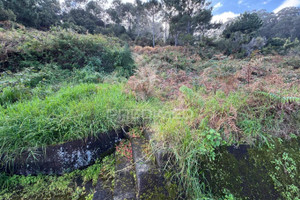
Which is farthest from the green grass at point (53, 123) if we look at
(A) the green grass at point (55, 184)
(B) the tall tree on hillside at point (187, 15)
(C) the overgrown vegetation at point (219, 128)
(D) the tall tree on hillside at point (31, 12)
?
(B) the tall tree on hillside at point (187, 15)

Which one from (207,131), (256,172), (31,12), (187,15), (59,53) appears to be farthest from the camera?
(187,15)

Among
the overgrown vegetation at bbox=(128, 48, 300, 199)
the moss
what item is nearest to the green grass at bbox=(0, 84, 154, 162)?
the overgrown vegetation at bbox=(128, 48, 300, 199)

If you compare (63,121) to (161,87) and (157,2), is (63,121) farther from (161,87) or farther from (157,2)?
(157,2)

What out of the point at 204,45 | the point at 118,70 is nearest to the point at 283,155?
the point at 118,70

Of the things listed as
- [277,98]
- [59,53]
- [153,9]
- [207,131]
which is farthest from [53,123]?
[153,9]

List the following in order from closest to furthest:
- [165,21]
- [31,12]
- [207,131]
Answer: [207,131], [31,12], [165,21]

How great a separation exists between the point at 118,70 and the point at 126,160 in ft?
15.5

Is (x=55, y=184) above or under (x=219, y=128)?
under

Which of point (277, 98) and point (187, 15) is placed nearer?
point (277, 98)

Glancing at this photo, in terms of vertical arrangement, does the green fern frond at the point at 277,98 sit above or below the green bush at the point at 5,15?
below

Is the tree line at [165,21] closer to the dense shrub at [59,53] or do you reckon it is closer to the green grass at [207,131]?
the dense shrub at [59,53]

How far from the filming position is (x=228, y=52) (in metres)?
11.9

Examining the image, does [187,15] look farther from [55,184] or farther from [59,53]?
[55,184]

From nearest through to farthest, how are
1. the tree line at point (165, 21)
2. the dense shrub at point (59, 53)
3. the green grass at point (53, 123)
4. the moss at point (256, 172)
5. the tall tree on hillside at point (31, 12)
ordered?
1. the moss at point (256, 172)
2. the green grass at point (53, 123)
3. the dense shrub at point (59, 53)
4. the tall tree on hillside at point (31, 12)
5. the tree line at point (165, 21)
